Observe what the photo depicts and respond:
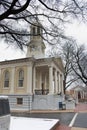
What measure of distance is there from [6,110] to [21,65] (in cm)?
2541

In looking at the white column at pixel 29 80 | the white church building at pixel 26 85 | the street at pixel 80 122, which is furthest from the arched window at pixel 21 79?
the street at pixel 80 122

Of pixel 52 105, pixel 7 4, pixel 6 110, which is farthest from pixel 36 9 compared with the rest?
pixel 52 105

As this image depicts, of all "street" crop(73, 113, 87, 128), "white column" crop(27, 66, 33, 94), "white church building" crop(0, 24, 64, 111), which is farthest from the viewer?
"white column" crop(27, 66, 33, 94)

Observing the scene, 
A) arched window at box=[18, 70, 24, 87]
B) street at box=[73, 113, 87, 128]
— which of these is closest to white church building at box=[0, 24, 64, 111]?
arched window at box=[18, 70, 24, 87]

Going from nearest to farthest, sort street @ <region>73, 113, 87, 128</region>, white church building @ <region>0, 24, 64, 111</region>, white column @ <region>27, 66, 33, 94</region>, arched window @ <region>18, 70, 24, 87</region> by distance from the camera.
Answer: street @ <region>73, 113, 87, 128</region>, white church building @ <region>0, 24, 64, 111</region>, white column @ <region>27, 66, 33, 94</region>, arched window @ <region>18, 70, 24, 87</region>

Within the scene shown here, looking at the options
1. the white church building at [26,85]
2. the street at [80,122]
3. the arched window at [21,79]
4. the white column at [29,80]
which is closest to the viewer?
the street at [80,122]

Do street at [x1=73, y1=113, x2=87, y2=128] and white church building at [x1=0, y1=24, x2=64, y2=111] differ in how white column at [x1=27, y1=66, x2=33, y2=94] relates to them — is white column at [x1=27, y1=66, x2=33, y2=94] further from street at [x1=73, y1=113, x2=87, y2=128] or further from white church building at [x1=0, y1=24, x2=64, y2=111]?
street at [x1=73, y1=113, x2=87, y2=128]

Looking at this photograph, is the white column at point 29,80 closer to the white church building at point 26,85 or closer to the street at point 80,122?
the white church building at point 26,85

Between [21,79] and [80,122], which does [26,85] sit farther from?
[80,122]

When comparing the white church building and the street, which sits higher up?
the white church building

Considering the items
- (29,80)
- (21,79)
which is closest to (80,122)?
(29,80)

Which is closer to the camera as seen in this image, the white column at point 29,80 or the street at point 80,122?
the street at point 80,122

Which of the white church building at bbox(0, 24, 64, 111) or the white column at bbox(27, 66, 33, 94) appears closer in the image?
the white church building at bbox(0, 24, 64, 111)

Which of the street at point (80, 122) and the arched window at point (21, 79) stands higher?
the arched window at point (21, 79)
